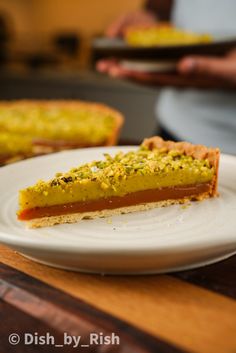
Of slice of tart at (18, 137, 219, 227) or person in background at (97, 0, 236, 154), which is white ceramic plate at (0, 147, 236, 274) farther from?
person in background at (97, 0, 236, 154)

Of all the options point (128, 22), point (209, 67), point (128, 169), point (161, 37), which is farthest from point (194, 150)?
point (128, 22)

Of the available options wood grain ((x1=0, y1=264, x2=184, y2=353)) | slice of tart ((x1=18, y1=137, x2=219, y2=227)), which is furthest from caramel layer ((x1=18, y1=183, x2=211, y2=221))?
wood grain ((x1=0, y1=264, x2=184, y2=353))

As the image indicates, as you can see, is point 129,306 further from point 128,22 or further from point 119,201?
point 128,22

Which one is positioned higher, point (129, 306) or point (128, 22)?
point (128, 22)

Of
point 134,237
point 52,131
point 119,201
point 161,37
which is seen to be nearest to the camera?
point 134,237

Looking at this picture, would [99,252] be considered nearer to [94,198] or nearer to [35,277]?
[35,277]

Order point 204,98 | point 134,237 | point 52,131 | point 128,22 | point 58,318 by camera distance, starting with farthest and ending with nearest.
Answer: point 128,22, point 204,98, point 52,131, point 134,237, point 58,318
